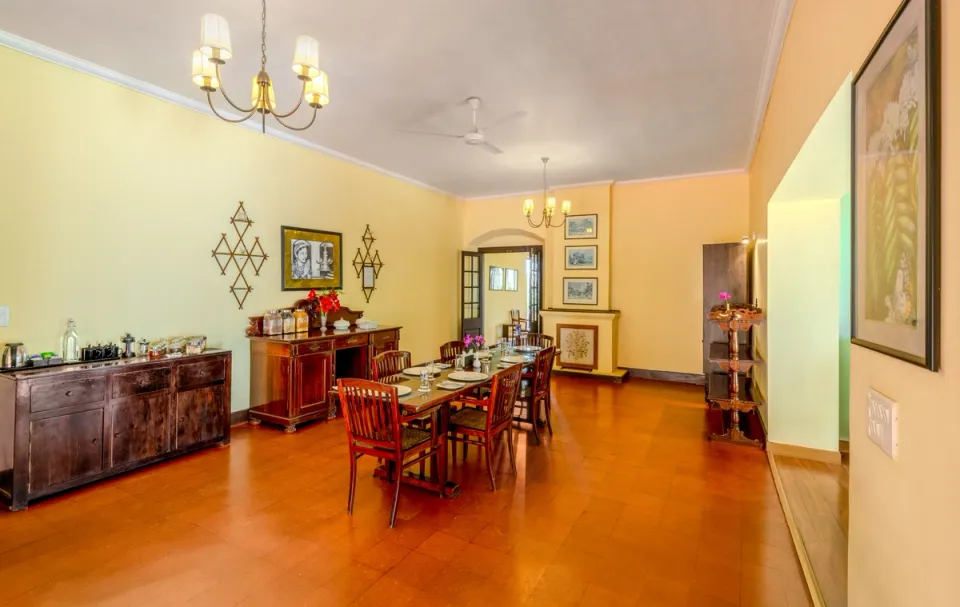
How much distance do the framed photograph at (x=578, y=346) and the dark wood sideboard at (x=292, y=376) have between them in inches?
136

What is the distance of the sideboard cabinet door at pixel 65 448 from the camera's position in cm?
285

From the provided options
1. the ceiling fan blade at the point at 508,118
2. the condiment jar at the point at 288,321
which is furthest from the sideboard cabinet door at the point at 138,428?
the ceiling fan blade at the point at 508,118

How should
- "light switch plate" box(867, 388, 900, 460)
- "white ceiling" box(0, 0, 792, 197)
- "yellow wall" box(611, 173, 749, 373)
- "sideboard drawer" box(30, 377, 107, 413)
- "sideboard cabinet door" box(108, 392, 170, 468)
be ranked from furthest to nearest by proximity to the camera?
"yellow wall" box(611, 173, 749, 373) < "sideboard cabinet door" box(108, 392, 170, 468) < "sideboard drawer" box(30, 377, 107, 413) < "white ceiling" box(0, 0, 792, 197) < "light switch plate" box(867, 388, 900, 460)

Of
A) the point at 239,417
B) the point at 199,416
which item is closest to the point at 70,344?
the point at 199,416

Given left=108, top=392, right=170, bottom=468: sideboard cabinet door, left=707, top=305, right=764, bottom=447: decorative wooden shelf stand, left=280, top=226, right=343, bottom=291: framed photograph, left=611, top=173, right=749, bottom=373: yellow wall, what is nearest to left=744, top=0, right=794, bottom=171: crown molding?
left=611, top=173, right=749, bottom=373: yellow wall

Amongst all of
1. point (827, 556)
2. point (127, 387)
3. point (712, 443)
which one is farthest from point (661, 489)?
point (127, 387)

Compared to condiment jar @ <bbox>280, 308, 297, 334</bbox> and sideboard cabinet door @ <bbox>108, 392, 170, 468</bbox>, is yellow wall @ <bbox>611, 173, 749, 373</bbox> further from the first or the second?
sideboard cabinet door @ <bbox>108, 392, 170, 468</bbox>

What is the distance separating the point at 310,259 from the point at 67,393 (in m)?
2.65

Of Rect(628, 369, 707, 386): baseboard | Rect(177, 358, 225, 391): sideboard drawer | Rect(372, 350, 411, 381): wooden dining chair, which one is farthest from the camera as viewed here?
Rect(628, 369, 707, 386): baseboard

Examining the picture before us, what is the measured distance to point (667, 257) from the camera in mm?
6676

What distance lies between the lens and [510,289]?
10664 millimetres

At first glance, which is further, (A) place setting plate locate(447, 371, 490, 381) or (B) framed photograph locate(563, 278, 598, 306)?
(B) framed photograph locate(563, 278, 598, 306)

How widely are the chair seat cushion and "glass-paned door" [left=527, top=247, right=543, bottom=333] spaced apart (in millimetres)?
4589

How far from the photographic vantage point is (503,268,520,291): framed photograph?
34.8 ft
